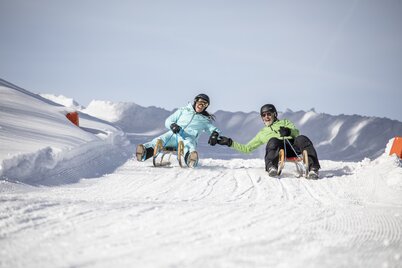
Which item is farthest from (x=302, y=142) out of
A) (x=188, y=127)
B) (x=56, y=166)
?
(x=56, y=166)

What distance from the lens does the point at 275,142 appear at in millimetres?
5238

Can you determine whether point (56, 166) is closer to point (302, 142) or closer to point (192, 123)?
point (192, 123)

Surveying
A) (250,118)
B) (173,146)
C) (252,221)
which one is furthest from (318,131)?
(252,221)

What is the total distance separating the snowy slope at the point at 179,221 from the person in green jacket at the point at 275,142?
564mm

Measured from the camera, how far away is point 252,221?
84.6 inches

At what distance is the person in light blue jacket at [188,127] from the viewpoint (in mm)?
5973

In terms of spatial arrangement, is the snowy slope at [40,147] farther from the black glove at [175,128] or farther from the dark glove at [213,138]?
the dark glove at [213,138]

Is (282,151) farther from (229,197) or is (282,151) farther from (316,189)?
(229,197)

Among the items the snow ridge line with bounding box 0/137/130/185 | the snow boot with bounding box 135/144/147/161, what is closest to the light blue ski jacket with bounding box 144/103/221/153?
the snow boot with bounding box 135/144/147/161

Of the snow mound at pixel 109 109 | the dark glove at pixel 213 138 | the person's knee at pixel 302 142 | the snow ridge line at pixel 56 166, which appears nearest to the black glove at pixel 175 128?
the dark glove at pixel 213 138

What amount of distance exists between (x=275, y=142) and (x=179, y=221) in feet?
11.2

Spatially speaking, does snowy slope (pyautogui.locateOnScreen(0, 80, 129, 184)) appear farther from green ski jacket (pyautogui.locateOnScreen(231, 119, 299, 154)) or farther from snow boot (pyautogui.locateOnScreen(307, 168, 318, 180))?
snow boot (pyautogui.locateOnScreen(307, 168, 318, 180))

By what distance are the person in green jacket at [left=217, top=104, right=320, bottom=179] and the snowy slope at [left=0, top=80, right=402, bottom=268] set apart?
22.2 inches

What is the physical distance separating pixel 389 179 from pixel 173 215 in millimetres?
3047
